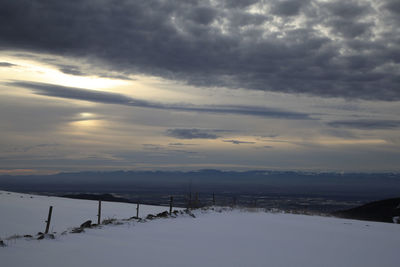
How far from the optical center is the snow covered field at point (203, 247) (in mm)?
9562

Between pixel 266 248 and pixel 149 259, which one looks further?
pixel 266 248

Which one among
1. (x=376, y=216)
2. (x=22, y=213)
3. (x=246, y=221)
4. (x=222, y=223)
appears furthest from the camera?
(x=376, y=216)

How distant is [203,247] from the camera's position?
12.2 meters

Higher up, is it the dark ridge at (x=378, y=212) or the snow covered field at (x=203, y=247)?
the snow covered field at (x=203, y=247)

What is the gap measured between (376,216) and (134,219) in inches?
1565

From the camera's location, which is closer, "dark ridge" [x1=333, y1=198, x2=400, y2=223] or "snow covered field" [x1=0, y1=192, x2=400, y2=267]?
"snow covered field" [x1=0, y1=192, x2=400, y2=267]

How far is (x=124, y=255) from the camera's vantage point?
10.1 meters

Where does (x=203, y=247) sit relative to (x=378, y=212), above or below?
above

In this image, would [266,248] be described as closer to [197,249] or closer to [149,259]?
[197,249]

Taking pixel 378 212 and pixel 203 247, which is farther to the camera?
pixel 378 212

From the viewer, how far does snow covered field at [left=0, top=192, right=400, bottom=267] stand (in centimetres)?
956

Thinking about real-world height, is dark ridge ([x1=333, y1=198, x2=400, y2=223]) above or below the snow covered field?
below

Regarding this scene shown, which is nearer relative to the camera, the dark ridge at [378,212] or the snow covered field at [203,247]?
the snow covered field at [203,247]

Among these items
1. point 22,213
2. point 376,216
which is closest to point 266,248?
point 22,213
